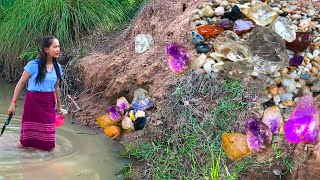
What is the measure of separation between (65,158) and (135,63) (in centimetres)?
128

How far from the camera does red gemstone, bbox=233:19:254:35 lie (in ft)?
13.9

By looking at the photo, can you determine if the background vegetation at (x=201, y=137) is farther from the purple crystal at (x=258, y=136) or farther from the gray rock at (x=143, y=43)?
the gray rock at (x=143, y=43)

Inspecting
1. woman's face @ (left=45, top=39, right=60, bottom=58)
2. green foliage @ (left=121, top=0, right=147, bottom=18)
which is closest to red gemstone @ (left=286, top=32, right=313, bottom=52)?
woman's face @ (left=45, top=39, right=60, bottom=58)

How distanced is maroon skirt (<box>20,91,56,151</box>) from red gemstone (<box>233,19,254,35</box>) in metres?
1.72

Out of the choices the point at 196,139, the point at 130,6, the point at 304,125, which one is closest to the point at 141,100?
the point at 196,139

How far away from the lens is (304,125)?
3186 millimetres

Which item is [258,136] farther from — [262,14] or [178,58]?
[262,14]

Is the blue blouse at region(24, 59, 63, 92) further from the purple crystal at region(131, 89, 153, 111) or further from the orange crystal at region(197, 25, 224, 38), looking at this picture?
the orange crystal at region(197, 25, 224, 38)

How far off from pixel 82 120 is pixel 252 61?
6.05 ft

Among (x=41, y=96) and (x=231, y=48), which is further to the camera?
(x=231, y=48)

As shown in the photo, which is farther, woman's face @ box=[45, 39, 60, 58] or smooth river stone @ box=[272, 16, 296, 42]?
smooth river stone @ box=[272, 16, 296, 42]

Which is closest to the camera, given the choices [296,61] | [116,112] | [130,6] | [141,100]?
[296,61]

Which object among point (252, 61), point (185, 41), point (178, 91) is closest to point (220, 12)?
point (185, 41)

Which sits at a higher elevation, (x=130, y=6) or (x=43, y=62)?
(x=43, y=62)
